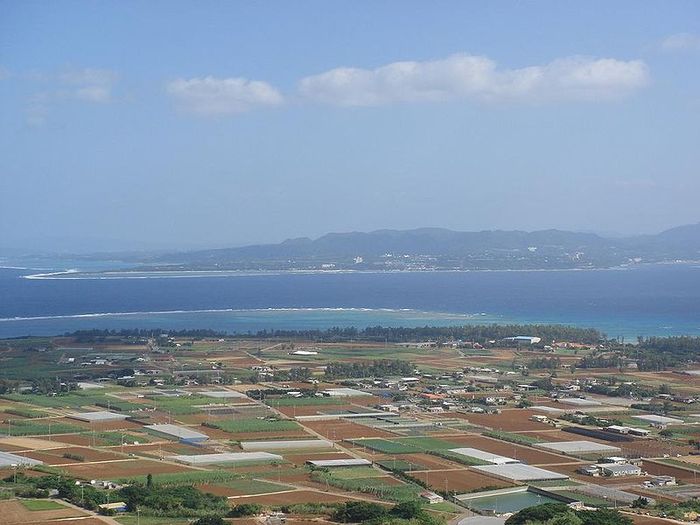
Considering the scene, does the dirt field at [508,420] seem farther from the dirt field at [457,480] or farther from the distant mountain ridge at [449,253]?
the distant mountain ridge at [449,253]

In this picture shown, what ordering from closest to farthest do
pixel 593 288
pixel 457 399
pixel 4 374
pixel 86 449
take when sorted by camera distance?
1. pixel 86 449
2. pixel 457 399
3. pixel 4 374
4. pixel 593 288

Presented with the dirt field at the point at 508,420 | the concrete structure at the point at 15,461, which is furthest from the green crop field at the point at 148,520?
the dirt field at the point at 508,420

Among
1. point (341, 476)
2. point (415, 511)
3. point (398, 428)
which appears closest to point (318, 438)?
point (398, 428)

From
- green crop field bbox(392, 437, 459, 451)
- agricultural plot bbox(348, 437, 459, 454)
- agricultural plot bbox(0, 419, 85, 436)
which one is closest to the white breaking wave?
green crop field bbox(392, 437, 459, 451)

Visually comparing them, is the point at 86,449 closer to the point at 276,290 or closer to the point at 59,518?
the point at 59,518

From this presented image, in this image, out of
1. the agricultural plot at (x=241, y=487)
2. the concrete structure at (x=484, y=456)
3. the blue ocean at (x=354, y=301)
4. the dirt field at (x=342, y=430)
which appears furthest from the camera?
the blue ocean at (x=354, y=301)

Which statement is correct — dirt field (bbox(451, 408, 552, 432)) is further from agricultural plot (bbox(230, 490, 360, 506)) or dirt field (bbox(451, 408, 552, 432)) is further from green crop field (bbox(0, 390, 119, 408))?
green crop field (bbox(0, 390, 119, 408))

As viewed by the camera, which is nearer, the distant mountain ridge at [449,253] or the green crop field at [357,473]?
the green crop field at [357,473]
